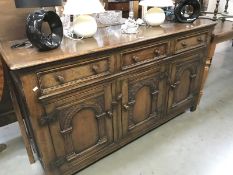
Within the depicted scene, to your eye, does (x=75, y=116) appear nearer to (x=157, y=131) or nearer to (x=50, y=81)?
(x=50, y=81)

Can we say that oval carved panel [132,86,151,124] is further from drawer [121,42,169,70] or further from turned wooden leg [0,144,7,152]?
turned wooden leg [0,144,7,152]

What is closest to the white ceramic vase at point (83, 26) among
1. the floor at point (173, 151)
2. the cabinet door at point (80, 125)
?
the cabinet door at point (80, 125)

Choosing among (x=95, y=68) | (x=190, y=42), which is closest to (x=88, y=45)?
(x=95, y=68)

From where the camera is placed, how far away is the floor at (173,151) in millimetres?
1548

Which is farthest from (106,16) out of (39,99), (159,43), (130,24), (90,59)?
(39,99)

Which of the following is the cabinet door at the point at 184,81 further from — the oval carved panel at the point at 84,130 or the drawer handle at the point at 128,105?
the oval carved panel at the point at 84,130

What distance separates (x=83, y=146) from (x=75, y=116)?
0.27 metres

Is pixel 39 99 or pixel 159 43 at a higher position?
pixel 159 43

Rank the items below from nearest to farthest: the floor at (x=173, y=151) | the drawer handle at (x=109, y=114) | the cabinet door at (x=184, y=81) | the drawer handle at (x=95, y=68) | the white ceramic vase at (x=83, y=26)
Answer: the drawer handle at (x=95, y=68)
the white ceramic vase at (x=83, y=26)
the drawer handle at (x=109, y=114)
the floor at (x=173, y=151)
the cabinet door at (x=184, y=81)

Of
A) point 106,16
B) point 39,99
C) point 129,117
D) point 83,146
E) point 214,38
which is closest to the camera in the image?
point 39,99

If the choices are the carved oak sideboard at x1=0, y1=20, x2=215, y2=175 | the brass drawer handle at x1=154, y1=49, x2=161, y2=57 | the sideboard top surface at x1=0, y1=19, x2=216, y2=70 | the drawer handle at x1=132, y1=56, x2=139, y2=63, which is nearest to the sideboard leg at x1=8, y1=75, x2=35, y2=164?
the carved oak sideboard at x1=0, y1=20, x2=215, y2=175

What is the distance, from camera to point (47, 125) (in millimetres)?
1158

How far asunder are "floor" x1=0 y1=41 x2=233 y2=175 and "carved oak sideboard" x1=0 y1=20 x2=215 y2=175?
4.6 inches

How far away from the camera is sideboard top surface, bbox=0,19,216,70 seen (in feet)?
3.29
